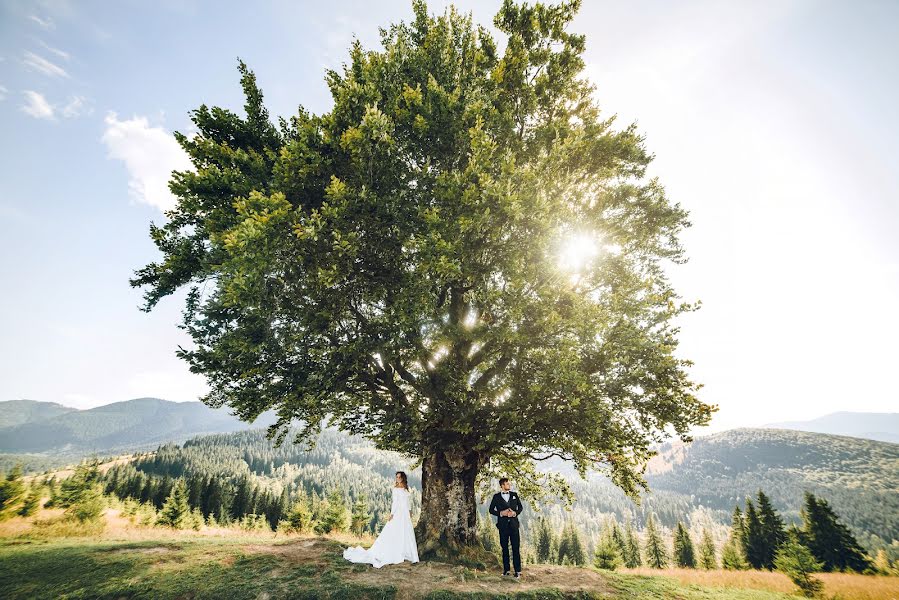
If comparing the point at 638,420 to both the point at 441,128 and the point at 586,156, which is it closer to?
the point at 586,156

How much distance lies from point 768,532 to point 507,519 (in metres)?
59.4

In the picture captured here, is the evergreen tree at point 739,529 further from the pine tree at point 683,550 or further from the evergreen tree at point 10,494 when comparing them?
the evergreen tree at point 10,494

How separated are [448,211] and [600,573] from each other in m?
15.0

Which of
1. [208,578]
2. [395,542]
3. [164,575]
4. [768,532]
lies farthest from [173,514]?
[768,532]

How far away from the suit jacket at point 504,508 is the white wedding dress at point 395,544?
3013mm

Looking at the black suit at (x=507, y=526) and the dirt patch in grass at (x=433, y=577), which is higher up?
the black suit at (x=507, y=526)

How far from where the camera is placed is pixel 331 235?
36.2ft

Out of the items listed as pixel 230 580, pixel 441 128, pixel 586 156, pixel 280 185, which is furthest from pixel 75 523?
pixel 586 156

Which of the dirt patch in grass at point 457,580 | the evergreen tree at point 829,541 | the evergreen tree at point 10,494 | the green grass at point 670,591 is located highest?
the evergreen tree at point 10,494

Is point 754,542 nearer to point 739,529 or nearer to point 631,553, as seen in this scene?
point 739,529

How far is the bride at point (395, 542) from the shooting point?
496 inches

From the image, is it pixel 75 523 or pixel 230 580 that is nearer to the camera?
pixel 230 580

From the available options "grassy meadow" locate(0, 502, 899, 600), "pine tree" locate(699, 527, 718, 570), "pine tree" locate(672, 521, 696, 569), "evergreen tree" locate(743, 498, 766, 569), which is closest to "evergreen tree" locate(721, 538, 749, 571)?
"evergreen tree" locate(743, 498, 766, 569)

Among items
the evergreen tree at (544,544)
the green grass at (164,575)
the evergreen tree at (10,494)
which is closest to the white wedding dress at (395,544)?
the green grass at (164,575)
